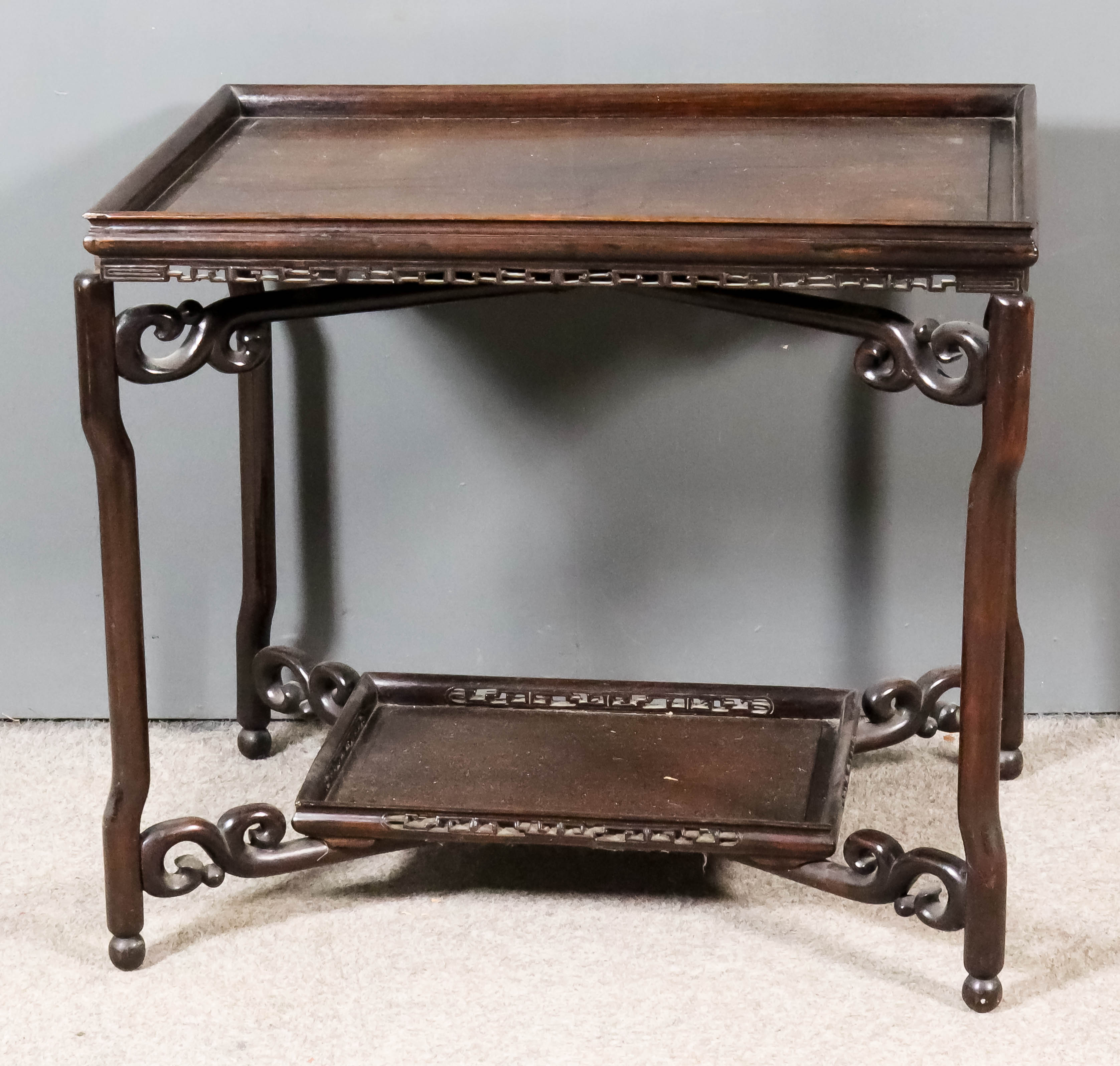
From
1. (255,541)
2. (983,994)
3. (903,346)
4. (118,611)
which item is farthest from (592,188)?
(983,994)

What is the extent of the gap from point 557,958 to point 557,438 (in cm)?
69

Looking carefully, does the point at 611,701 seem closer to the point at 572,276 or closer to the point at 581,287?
the point at 581,287

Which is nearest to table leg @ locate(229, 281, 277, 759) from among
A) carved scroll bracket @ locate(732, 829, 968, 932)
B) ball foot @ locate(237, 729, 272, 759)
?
ball foot @ locate(237, 729, 272, 759)

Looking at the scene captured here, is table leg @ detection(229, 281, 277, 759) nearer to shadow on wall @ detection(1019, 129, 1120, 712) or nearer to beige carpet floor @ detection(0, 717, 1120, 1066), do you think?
beige carpet floor @ detection(0, 717, 1120, 1066)

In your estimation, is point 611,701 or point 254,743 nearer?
point 611,701

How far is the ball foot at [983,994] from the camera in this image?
5.49ft

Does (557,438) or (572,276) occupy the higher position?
(572,276)


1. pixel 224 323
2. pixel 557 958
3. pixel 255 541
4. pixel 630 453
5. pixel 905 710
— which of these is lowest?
pixel 557 958

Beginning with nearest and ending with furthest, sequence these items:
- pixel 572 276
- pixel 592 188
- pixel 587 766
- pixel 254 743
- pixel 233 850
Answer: pixel 572 276, pixel 592 188, pixel 233 850, pixel 587 766, pixel 254 743

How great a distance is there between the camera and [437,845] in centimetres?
201

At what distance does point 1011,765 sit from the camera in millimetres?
2113

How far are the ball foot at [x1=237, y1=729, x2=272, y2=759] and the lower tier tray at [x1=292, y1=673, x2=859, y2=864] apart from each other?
0.21 metres

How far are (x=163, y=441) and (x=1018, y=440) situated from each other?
3.82 feet

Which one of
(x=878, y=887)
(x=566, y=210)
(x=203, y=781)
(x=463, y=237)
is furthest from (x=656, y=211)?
(x=203, y=781)
